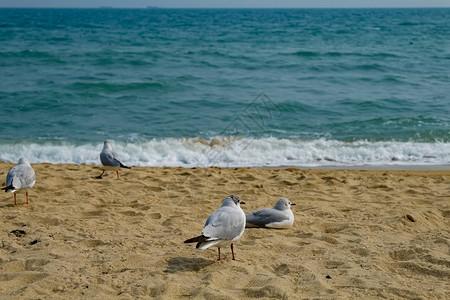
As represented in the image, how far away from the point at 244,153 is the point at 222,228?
646cm

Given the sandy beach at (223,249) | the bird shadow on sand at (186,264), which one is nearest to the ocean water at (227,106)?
the sandy beach at (223,249)

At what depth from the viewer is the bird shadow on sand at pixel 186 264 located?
179 inches

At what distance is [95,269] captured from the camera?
452cm

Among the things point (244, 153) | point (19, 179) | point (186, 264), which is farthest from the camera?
point (244, 153)

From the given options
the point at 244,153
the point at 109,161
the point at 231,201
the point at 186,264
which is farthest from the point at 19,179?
the point at 244,153

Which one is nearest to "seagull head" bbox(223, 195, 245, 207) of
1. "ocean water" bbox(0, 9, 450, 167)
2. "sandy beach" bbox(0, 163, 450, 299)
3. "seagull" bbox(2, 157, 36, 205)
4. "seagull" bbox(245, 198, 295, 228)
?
"sandy beach" bbox(0, 163, 450, 299)

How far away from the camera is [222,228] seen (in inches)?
176

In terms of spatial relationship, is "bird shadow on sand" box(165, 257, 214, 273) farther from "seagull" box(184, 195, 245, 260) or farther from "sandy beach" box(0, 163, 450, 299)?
"seagull" box(184, 195, 245, 260)

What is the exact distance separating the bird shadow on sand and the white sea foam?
5.41 metres

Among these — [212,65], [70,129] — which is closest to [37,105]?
[70,129]

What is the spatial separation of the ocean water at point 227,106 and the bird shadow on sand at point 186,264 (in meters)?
5.53

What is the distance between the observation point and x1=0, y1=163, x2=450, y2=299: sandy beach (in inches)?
164

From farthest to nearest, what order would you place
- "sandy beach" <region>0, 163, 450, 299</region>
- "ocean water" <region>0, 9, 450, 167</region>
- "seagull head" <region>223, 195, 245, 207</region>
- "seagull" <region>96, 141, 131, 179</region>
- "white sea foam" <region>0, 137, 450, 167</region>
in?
"ocean water" <region>0, 9, 450, 167</region>
"white sea foam" <region>0, 137, 450, 167</region>
"seagull" <region>96, 141, 131, 179</region>
"seagull head" <region>223, 195, 245, 207</region>
"sandy beach" <region>0, 163, 450, 299</region>

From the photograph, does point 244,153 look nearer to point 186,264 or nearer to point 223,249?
point 223,249
